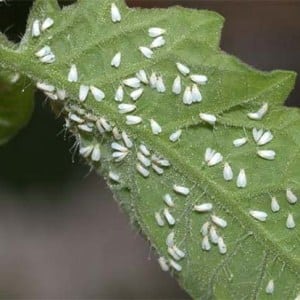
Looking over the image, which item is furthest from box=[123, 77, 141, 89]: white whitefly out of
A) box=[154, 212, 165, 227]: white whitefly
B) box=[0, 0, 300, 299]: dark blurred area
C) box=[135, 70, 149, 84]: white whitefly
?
box=[0, 0, 300, 299]: dark blurred area

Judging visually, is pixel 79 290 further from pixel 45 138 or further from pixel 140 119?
pixel 140 119

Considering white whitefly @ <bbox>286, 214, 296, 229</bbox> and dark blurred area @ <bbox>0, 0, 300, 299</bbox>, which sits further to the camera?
dark blurred area @ <bbox>0, 0, 300, 299</bbox>

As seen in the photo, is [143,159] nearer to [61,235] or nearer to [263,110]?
[263,110]

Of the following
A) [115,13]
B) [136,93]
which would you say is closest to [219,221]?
[136,93]

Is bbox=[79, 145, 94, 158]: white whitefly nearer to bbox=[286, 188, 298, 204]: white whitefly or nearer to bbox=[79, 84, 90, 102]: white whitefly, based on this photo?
bbox=[79, 84, 90, 102]: white whitefly

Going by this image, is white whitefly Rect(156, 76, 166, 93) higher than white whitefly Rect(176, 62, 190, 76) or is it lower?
Result: lower

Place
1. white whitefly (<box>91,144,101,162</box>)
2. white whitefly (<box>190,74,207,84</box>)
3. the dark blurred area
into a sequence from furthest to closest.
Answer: the dark blurred area, white whitefly (<box>91,144,101,162</box>), white whitefly (<box>190,74,207,84</box>)

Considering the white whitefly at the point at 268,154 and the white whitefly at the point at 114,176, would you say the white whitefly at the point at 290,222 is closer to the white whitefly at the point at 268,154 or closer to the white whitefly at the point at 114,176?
the white whitefly at the point at 268,154

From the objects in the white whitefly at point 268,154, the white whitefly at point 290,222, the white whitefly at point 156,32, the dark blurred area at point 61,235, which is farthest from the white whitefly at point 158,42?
the dark blurred area at point 61,235
